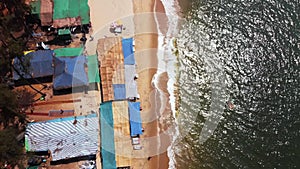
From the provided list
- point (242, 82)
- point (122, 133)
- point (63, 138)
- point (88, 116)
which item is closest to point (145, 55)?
point (122, 133)

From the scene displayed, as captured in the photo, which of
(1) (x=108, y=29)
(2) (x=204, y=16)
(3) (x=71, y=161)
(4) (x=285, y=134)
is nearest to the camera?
(3) (x=71, y=161)

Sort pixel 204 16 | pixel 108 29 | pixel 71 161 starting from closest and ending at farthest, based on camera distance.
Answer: pixel 71 161
pixel 108 29
pixel 204 16

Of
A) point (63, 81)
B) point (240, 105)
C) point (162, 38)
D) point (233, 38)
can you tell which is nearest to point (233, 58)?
point (233, 38)

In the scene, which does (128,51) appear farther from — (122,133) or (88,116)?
(122,133)

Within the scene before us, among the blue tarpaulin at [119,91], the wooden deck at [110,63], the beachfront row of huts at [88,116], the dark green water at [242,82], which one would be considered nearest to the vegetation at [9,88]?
the beachfront row of huts at [88,116]

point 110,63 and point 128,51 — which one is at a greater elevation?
point 128,51

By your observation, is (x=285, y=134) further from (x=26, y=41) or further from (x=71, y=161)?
(x=26, y=41)

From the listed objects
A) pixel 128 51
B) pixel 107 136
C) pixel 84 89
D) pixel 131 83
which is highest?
pixel 128 51

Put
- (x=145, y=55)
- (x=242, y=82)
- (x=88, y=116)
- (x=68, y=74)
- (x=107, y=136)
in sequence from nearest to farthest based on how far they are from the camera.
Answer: (x=107, y=136), (x=88, y=116), (x=68, y=74), (x=242, y=82), (x=145, y=55)
